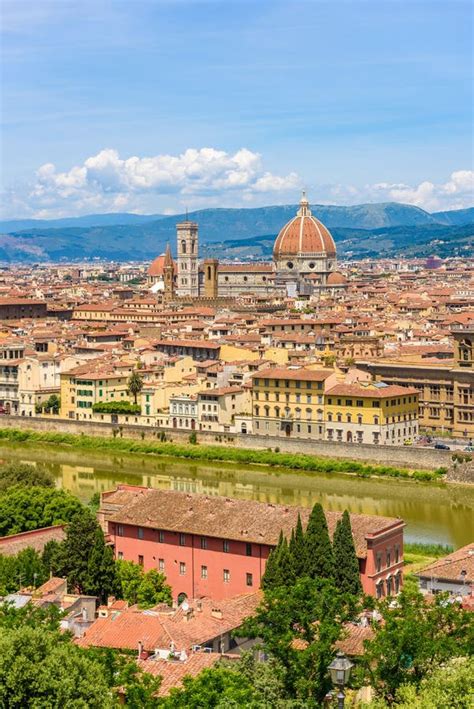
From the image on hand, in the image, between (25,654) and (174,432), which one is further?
(174,432)

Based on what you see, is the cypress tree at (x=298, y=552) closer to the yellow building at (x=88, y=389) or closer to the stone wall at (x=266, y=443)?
the stone wall at (x=266, y=443)

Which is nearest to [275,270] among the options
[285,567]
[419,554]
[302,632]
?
[419,554]

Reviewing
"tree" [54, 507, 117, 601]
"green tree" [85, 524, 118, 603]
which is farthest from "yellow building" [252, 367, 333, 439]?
Result: "green tree" [85, 524, 118, 603]

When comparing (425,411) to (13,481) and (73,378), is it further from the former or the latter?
(13,481)

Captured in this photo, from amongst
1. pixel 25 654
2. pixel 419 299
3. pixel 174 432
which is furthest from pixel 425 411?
pixel 419 299

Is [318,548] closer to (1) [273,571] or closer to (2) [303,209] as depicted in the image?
(1) [273,571]

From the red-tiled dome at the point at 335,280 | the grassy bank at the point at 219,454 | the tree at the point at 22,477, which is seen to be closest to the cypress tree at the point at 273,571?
the tree at the point at 22,477
